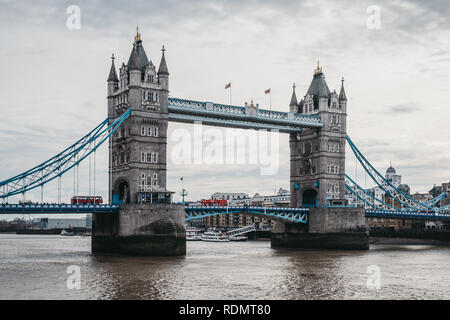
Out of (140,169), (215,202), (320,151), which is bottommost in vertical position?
(215,202)

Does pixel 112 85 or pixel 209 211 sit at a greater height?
pixel 112 85

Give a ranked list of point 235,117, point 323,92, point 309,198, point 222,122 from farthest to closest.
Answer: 1. point 309,198
2. point 323,92
3. point 222,122
4. point 235,117

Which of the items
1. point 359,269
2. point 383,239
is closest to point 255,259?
point 359,269

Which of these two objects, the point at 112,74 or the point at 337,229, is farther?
the point at 337,229

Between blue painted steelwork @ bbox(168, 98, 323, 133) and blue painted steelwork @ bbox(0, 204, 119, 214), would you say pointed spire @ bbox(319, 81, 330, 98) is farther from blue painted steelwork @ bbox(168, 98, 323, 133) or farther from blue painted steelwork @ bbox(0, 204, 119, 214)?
blue painted steelwork @ bbox(0, 204, 119, 214)

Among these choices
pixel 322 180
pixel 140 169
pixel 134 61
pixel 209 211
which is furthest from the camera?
pixel 322 180

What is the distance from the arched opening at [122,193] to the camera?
72.9 metres

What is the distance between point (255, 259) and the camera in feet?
217

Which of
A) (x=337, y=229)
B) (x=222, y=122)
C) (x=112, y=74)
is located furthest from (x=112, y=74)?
(x=337, y=229)

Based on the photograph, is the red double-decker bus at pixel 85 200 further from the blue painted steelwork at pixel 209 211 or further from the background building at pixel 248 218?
the background building at pixel 248 218

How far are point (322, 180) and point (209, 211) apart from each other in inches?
735

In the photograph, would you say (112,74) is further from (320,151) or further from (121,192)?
(320,151)

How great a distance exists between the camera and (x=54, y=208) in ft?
212
